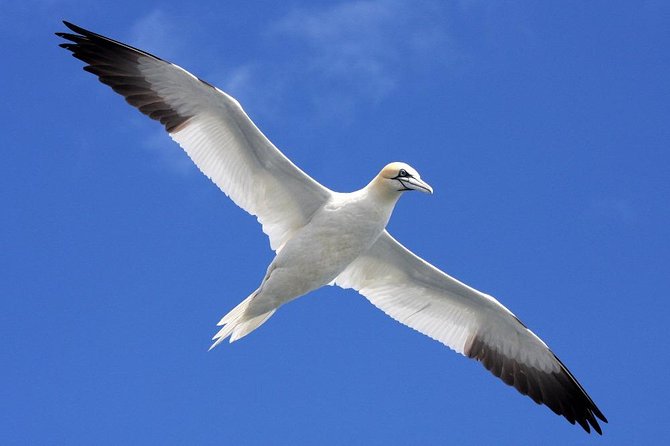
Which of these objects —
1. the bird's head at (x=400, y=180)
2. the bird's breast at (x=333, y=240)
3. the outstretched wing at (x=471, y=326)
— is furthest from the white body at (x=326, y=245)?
the outstretched wing at (x=471, y=326)

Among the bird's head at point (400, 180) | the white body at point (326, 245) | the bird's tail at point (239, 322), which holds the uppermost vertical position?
the bird's head at point (400, 180)

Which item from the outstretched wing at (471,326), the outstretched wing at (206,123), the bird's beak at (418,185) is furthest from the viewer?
the outstretched wing at (471,326)

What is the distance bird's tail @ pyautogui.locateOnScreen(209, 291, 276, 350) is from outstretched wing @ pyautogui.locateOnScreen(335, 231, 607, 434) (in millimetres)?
1640

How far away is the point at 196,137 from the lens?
13602mm

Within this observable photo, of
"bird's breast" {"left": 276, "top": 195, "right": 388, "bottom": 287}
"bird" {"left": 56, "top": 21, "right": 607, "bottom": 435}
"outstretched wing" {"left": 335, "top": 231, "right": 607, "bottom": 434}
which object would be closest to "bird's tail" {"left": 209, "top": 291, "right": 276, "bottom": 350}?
"bird" {"left": 56, "top": 21, "right": 607, "bottom": 435}

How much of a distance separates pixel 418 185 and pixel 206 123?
2.77m

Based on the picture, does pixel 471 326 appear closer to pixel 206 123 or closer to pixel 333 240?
pixel 333 240

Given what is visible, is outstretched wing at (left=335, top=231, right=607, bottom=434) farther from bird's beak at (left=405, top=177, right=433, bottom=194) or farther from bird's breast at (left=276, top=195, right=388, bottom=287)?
bird's beak at (left=405, top=177, right=433, bottom=194)

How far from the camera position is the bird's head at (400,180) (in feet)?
43.2

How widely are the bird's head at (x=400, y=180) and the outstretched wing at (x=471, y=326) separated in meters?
1.88

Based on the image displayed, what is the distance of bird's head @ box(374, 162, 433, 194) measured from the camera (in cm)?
1318

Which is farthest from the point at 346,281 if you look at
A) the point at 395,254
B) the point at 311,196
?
the point at 311,196

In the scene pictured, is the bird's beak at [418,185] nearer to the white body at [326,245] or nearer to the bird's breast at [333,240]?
the white body at [326,245]

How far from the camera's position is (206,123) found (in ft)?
44.4
